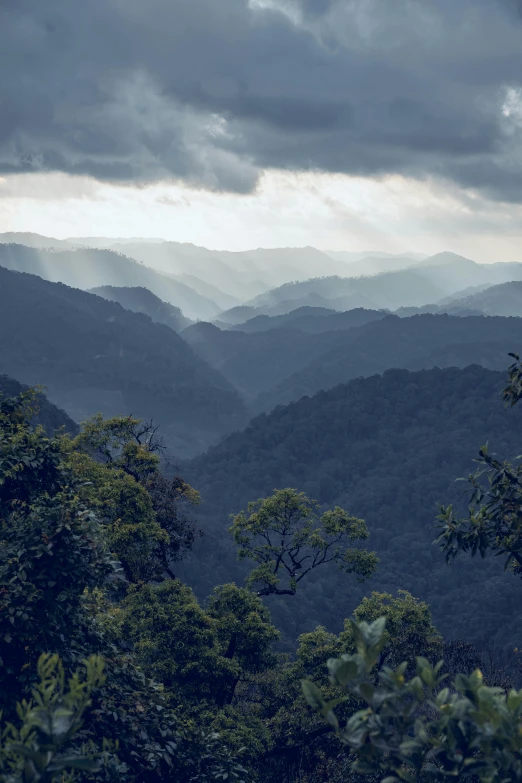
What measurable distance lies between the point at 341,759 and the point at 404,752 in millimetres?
20646

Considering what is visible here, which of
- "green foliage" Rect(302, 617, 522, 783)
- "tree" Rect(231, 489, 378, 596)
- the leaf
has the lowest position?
"tree" Rect(231, 489, 378, 596)

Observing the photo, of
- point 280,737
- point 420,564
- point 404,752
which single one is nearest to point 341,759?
point 280,737

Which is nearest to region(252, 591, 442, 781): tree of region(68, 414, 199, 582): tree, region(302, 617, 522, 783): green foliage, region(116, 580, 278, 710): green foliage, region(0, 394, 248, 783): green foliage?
region(116, 580, 278, 710): green foliage

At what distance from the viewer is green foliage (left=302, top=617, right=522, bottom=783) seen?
5.74 m

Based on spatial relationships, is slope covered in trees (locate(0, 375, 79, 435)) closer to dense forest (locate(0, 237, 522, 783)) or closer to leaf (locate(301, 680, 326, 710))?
dense forest (locate(0, 237, 522, 783))

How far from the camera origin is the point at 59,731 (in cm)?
598

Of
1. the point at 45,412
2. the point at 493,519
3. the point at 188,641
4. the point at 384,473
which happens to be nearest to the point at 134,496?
the point at 188,641

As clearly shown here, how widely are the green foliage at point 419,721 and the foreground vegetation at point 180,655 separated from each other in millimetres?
17

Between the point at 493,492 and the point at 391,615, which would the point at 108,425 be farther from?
the point at 493,492

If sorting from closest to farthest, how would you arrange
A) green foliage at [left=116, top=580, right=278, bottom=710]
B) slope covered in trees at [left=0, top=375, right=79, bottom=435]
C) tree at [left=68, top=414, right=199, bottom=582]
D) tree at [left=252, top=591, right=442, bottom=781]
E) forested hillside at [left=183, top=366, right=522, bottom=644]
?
green foliage at [left=116, top=580, right=278, bottom=710]
tree at [left=252, top=591, right=442, bottom=781]
tree at [left=68, top=414, right=199, bottom=582]
slope covered in trees at [left=0, top=375, right=79, bottom=435]
forested hillside at [left=183, top=366, right=522, bottom=644]

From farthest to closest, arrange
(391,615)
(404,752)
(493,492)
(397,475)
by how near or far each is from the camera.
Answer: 1. (397,475)
2. (391,615)
3. (493,492)
4. (404,752)

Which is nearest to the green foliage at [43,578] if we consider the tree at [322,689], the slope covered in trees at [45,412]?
the tree at [322,689]

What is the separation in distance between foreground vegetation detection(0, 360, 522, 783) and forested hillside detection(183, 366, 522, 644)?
3189 inches

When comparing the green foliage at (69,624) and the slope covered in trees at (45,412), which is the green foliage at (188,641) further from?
the slope covered in trees at (45,412)
